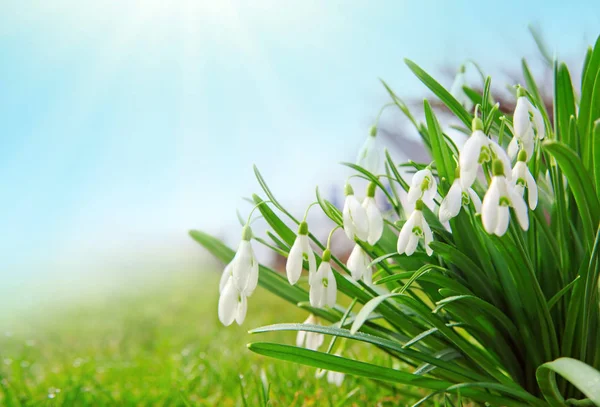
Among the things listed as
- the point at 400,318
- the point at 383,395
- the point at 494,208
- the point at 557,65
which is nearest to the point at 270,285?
the point at 400,318

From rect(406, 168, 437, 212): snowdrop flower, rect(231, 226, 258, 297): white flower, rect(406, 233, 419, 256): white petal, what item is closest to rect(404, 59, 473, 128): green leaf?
rect(406, 168, 437, 212): snowdrop flower

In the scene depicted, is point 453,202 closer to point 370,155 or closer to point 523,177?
point 523,177

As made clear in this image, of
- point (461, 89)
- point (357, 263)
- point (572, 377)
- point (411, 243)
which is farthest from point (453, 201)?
point (461, 89)

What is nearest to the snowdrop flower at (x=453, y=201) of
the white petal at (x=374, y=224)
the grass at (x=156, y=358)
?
the white petal at (x=374, y=224)

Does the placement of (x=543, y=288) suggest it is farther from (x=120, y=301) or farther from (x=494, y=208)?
(x=120, y=301)

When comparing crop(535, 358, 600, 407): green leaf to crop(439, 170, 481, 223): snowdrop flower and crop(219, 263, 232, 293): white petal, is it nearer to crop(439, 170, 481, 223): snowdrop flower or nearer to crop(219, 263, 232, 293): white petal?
crop(439, 170, 481, 223): snowdrop flower

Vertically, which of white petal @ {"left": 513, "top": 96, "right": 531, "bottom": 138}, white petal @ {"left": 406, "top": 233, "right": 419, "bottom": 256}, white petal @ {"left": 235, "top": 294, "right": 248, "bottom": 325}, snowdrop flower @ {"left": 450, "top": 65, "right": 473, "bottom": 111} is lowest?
white petal @ {"left": 235, "top": 294, "right": 248, "bottom": 325}
